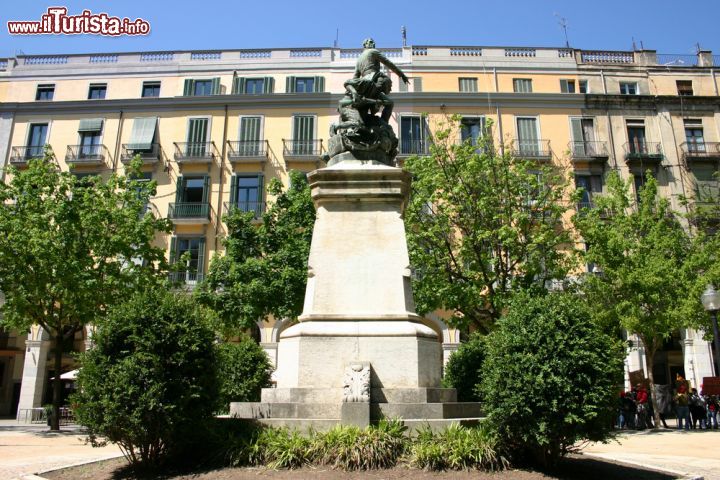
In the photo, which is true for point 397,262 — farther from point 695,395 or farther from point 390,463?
point 695,395

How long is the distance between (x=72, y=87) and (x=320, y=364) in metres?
35.0

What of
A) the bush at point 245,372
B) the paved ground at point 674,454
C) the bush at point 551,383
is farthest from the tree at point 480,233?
the bush at point 551,383

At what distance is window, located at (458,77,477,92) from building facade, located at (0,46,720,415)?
0.41 feet

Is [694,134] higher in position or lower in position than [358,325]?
higher

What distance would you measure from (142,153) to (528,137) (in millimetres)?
23399

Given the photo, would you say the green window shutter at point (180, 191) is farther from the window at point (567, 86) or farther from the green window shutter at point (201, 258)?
the window at point (567, 86)

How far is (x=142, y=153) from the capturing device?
1332 inches

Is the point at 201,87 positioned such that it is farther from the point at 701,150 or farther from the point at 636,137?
the point at 701,150

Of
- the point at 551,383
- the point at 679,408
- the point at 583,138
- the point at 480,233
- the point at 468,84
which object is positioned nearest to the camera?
the point at 551,383

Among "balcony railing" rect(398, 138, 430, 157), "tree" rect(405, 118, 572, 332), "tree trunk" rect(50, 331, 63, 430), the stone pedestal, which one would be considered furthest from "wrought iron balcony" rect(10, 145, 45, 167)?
the stone pedestal

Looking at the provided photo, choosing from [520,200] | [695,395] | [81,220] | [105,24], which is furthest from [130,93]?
[695,395]

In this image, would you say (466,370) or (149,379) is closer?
(149,379)

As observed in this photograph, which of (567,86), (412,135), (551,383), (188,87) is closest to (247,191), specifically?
(188,87)

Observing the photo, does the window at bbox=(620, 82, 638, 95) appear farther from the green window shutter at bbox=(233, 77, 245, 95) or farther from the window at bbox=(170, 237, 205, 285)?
the window at bbox=(170, 237, 205, 285)
